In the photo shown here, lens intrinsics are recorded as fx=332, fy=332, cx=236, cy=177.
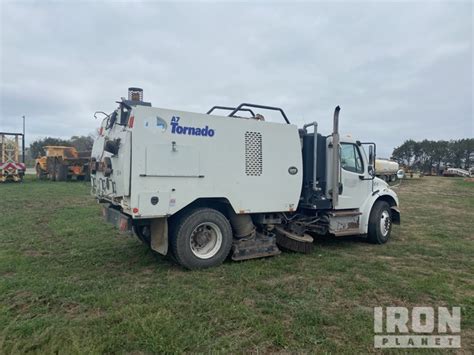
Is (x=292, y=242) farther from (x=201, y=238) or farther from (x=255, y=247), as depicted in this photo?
(x=201, y=238)

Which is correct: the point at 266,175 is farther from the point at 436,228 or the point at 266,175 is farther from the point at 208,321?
the point at 436,228

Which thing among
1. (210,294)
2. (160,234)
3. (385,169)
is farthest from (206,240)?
(385,169)

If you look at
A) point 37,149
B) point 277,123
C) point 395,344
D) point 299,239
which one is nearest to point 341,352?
point 395,344

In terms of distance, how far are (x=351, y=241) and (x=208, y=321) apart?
529cm

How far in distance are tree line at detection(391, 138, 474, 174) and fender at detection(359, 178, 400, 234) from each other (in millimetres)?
57954

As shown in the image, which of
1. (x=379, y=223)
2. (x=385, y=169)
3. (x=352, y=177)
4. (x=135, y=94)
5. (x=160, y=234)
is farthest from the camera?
(x=385, y=169)

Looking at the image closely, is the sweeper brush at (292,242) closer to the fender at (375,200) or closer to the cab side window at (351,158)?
the fender at (375,200)

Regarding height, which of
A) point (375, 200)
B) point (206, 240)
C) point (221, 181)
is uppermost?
point (221, 181)

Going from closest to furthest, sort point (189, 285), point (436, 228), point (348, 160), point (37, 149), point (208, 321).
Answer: point (208, 321)
point (189, 285)
point (348, 160)
point (436, 228)
point (37, 149)

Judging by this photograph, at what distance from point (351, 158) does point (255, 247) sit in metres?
3.09

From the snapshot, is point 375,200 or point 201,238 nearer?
point 201,238

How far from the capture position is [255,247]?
6.11 metres

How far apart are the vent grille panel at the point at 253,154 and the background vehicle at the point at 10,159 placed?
21.5 meters

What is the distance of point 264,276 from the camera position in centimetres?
521
